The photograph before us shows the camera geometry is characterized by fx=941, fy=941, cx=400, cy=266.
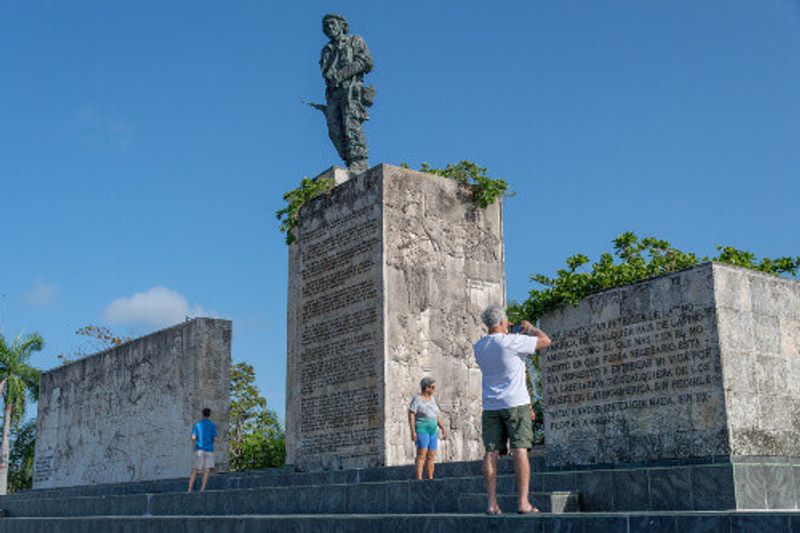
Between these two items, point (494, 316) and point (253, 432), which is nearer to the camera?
point (494, 316)

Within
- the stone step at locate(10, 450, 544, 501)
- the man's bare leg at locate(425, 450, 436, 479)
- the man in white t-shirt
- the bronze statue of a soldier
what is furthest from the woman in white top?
the bronze statue of a soldier

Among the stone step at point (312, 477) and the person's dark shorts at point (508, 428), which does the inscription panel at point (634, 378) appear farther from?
the person's dark shorts at point (508, 428)

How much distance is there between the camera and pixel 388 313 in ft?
41.3

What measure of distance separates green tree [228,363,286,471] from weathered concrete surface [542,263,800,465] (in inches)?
546

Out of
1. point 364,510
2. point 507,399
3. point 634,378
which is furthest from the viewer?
point 364,510

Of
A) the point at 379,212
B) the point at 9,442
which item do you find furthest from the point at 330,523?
the point at 9,442

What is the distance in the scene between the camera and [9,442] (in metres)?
36.8

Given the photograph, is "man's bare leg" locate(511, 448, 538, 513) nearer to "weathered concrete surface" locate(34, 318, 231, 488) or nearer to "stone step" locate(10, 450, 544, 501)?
"stone step" locate(10, 450, 544, 501)

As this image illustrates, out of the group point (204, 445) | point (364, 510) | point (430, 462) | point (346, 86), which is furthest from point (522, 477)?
point (346, 86)

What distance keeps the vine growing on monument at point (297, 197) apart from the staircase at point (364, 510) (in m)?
3.84

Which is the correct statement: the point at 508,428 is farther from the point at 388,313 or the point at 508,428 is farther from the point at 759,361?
the point at 388,313

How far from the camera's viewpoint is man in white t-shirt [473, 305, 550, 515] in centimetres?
637

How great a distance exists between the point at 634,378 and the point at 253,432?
18620 mm

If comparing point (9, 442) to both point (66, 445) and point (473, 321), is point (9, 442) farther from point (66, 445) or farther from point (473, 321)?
point (473, 321)
